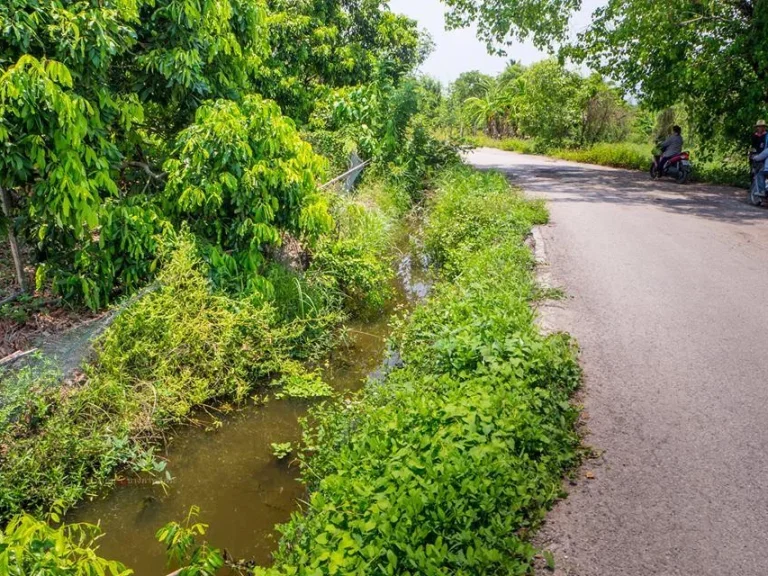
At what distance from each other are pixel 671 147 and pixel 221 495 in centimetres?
1577

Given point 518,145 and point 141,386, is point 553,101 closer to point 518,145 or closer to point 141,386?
point 518,145

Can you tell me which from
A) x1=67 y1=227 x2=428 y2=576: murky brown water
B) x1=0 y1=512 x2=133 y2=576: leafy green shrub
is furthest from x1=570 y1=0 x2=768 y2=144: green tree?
x1=0 y1=512 x2=133 y2=576: leafy green shrub

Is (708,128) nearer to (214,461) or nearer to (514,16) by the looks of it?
(514,16)

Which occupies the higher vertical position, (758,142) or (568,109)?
(568,109)

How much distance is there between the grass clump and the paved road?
0.30m

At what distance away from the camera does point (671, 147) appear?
643 inches

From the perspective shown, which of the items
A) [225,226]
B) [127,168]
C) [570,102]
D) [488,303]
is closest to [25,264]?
[127,168]

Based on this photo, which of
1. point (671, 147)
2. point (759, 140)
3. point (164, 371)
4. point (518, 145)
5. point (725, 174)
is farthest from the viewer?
point (518, 145)

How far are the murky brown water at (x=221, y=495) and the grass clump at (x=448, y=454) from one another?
339 mm

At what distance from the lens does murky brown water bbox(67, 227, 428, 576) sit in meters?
4.20

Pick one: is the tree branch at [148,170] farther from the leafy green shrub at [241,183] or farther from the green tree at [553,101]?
the green tree at [553,101]

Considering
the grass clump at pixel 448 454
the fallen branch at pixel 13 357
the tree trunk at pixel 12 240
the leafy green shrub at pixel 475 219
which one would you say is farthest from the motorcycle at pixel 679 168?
the fallen branch at pixel 13 357

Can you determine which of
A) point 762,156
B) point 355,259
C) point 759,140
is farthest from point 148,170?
point 759,140

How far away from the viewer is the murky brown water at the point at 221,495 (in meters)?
4.20
